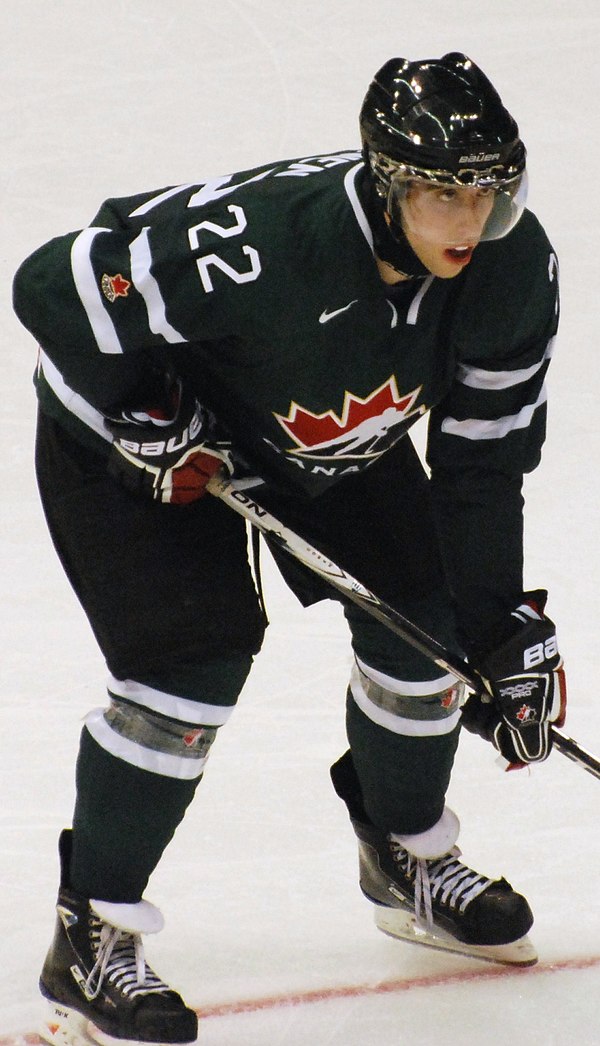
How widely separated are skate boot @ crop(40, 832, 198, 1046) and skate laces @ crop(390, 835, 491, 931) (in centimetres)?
43

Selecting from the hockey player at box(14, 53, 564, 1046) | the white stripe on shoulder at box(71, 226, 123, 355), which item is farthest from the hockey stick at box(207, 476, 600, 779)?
the white stripe on shoulder at box(71, 226, 123, 355)

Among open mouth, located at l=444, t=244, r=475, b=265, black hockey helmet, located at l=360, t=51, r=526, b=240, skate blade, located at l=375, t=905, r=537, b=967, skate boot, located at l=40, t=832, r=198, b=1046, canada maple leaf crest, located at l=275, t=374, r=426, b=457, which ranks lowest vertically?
skate blade, located at l=375, t=905, r=537, b=967

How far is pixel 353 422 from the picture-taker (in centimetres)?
197

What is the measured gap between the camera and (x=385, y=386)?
6.35 feet

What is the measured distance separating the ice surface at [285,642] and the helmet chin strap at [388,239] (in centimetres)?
104

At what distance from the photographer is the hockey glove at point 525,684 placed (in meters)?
2.07

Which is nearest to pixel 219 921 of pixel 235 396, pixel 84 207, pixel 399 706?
pixel 399 706

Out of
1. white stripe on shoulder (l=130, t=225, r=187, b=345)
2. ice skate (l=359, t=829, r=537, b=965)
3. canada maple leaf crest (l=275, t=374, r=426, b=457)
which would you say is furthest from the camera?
ice skate (l=359, t=829, r=537, b=965)

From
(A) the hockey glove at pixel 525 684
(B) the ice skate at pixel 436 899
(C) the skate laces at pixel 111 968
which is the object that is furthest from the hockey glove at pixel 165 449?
(B) the ice skate at pixel 436 899

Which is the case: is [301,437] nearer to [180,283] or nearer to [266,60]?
[180,283]

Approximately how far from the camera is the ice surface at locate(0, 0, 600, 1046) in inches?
89.7

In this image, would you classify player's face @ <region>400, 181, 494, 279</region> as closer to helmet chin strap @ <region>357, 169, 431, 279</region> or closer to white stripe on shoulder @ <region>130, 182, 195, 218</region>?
helmet chin strap @ <region>357, 169, 431, 279</region>

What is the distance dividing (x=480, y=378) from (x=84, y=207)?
2472mm

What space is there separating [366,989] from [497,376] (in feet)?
2.94
